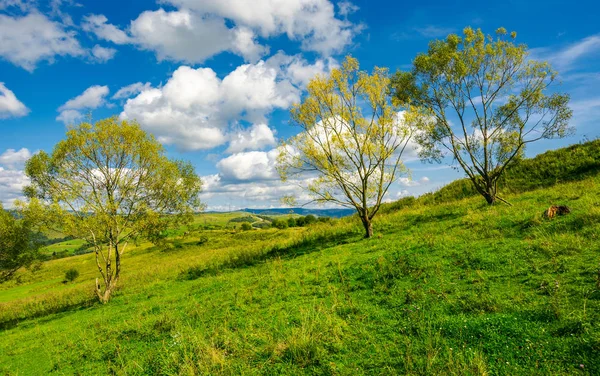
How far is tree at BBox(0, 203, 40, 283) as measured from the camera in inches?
1091

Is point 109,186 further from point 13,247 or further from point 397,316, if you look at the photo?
point 397,316

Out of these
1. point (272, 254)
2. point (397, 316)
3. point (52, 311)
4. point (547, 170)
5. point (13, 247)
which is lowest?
point (52, 311)

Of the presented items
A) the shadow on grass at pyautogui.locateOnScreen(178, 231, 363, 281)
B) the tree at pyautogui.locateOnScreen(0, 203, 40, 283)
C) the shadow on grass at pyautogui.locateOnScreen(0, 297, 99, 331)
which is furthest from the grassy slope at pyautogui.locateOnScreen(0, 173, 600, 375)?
the tree at pyautogui.locateOnScreen(0, 203, 40, 283)

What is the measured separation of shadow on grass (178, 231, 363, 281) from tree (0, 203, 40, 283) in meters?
16.7

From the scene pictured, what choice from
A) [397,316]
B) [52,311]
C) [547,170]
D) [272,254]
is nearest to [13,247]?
[52,311]

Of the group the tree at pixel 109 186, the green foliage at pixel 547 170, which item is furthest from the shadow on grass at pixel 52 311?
the green foliage at pixel 547 170

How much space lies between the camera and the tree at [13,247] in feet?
90.9

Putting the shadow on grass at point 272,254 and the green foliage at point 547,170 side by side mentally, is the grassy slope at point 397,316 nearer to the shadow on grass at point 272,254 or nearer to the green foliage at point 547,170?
the shadow on grass at point 272,254

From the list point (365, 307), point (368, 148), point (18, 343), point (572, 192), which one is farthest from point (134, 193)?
point (572, 192)

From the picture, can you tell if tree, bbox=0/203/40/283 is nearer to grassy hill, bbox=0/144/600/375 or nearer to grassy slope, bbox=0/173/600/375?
grassy slope, bbox=0/173/600/375

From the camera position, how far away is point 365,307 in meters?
9.27

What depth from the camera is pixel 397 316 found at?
322 inches

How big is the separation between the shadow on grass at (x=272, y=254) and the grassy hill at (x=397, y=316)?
4.01 metres

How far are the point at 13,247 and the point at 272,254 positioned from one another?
2721cm
